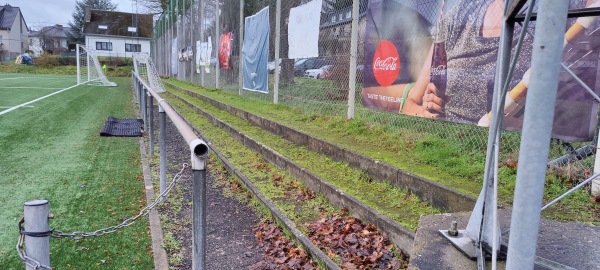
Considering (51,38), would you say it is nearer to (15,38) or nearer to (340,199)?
(15,38)

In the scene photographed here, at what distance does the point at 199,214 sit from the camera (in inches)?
77.4

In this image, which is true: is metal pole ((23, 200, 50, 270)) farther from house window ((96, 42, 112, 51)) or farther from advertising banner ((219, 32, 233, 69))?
house window ((96, 42, 112, 51))

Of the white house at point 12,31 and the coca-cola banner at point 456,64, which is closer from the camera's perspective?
the coca-cola banner at point 456,64

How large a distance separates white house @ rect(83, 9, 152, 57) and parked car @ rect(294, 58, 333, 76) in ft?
188

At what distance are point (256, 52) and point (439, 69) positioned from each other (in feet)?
22.9

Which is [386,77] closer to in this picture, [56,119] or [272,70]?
[272,70]

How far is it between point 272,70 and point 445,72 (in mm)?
5983

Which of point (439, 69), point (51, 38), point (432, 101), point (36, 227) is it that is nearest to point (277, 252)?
point (36, 227)

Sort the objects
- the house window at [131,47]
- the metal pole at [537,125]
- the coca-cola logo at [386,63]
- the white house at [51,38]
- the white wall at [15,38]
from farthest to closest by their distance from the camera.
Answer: the white house at [51,38], the white wall at [15,38], the house window at [131,47], the coca-cola logo at [386,63], the metal pole at [537,125]

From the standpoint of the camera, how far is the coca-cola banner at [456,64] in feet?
10.8

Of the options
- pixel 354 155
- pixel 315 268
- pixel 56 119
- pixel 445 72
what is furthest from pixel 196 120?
pixel 315 268

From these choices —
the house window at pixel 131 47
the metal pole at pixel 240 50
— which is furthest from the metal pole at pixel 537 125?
the house window at pixel 131 47

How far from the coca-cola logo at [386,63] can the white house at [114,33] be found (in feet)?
198

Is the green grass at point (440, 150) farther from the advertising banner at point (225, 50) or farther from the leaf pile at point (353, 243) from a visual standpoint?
the advertising banner at point (225, 50)
